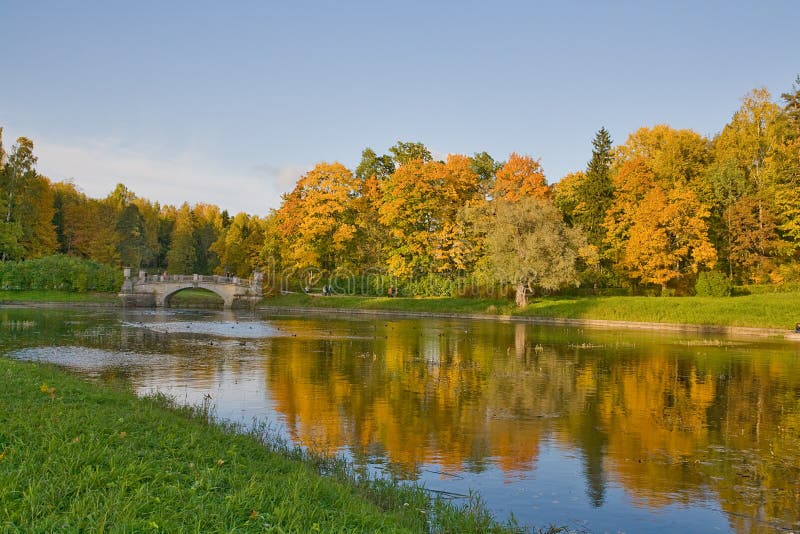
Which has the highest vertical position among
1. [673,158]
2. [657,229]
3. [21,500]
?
[673,158]

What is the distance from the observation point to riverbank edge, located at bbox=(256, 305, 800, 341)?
4172 centimetres

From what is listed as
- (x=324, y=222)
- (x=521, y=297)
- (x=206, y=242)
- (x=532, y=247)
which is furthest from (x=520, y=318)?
(x=206, y=242)

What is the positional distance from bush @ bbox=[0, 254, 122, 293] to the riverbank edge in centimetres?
1987

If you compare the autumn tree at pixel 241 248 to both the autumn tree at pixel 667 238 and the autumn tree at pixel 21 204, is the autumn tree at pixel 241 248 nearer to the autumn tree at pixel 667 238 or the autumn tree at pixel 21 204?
the autumn tree at pixel 21 204

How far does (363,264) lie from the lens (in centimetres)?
7362

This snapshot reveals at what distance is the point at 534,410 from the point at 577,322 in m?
34.7

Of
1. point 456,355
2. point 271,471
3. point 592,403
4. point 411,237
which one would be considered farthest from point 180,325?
point 271,471

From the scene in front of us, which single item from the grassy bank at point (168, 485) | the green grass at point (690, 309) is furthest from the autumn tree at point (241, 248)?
the grassy bank at point (168, 485)

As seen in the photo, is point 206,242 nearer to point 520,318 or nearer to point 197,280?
point 197,280

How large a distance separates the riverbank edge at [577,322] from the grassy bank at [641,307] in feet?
2.00

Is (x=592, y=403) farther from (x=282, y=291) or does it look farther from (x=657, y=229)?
(x=282, y=291)

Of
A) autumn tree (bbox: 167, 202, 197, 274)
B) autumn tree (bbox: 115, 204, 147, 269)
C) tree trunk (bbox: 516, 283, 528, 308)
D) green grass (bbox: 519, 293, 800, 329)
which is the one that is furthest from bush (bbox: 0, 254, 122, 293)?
green grass (bbox: 519, 293, 800, 329)

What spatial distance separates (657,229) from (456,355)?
1382 inches

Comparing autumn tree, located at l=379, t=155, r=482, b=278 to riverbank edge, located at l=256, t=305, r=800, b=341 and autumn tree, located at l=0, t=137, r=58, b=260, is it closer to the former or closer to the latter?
riverbank edge, located at l=256, t=305, r=800, b=341
